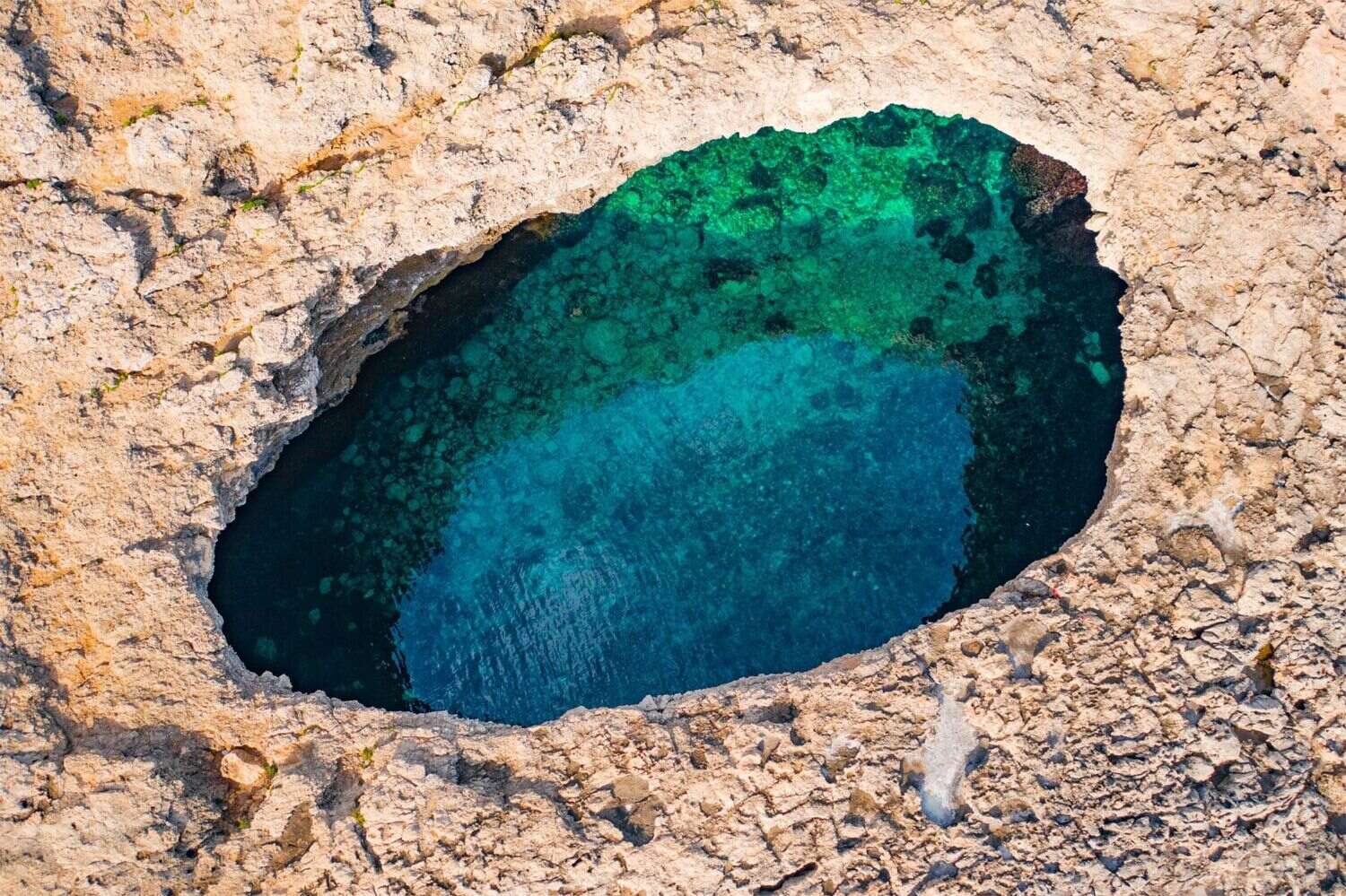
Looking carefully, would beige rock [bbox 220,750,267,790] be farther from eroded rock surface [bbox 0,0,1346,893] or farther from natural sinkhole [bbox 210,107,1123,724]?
natural sinkhole [bbox 210,107,1123,724]

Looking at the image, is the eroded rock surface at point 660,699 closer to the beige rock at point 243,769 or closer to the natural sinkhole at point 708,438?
the beige rock at point 243,769

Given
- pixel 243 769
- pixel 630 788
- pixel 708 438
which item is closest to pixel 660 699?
pixel 630 788

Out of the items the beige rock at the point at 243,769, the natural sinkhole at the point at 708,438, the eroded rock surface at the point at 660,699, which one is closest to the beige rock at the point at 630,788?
the eroded rock surface at the point at 660,699

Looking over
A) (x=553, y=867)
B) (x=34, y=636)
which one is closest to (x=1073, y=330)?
(x=553, y=867)

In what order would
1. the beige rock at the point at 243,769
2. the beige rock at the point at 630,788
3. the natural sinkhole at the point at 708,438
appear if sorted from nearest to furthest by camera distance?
the beige rock at the point at 630,788 < the beige rock at the point at 243,769 < the natural sinkhole at the point at 708,438

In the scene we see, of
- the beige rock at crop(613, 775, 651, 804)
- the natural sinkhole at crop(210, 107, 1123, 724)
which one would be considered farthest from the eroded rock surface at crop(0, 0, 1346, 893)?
the natural sinkhole at crop(210, 107, 1123, 724)

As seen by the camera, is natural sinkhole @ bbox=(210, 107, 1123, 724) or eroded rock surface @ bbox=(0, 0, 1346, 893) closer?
eroded rock surface @ bbox=(0, 0, 1346, 893)
